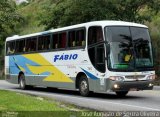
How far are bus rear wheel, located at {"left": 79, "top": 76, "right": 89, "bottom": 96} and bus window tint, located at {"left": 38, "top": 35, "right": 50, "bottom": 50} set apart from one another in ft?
13.7

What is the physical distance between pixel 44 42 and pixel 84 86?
5.23 metres

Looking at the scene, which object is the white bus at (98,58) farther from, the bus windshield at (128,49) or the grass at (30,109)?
the grass at (30,109)

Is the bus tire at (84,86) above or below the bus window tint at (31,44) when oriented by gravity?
below

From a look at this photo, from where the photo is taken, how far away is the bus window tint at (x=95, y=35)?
67.3 ft

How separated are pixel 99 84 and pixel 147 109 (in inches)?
184

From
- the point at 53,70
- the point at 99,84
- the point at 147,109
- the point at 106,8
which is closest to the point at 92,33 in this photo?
the point at 99,84

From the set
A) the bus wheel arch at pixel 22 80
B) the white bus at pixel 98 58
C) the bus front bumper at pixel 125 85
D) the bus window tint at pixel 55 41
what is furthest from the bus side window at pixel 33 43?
the bus front bumper at pixel 125 85

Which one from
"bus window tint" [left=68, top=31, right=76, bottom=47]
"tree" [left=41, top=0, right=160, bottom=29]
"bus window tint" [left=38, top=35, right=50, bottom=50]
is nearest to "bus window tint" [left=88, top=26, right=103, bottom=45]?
"bus window tint" [left=68, top=31, right=76, bottom=47]

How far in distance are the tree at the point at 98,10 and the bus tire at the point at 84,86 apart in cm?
1275

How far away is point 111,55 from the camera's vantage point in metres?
19.7

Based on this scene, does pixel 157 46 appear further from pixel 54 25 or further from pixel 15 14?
pixel 15 14

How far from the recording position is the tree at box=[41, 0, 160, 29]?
34594 mm

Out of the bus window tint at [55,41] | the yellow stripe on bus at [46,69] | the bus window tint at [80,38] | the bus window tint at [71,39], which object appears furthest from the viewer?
the bus window tint at [55,41]

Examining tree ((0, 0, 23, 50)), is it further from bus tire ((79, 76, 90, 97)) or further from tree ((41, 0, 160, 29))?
tree ((41, 0, 160, 29))
